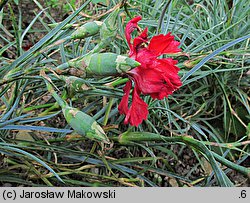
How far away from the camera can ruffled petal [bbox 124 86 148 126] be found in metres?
0.84

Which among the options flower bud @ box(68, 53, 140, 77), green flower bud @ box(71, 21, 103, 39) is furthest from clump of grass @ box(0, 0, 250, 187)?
flower bud @ box(68, 53, 140, 77)

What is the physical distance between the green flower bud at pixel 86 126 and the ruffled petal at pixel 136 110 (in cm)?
9

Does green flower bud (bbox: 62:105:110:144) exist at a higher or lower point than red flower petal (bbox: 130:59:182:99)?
lower

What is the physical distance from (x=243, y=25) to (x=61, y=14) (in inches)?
26.9

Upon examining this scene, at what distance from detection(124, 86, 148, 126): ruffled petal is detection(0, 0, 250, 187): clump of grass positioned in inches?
5.3

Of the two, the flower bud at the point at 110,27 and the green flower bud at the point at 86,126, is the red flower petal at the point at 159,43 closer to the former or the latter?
the flower bud at the point at 110,27

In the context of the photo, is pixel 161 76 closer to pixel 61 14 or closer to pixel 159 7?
pixel 159 7

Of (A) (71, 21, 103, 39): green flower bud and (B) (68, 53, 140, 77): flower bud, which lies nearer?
(B) (68, 53, 140, 77): flower bud

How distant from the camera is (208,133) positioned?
1.48m

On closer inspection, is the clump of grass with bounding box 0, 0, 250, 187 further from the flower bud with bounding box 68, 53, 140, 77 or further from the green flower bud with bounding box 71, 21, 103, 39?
the flower bud with bounding box 68, 53, 140, 77

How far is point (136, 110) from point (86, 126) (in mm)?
128

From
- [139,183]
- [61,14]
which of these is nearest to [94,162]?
[139,183]

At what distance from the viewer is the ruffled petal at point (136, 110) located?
836 mm

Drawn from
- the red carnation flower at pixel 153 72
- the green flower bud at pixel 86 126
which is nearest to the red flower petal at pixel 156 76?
the red carnation flower at pixel 153 72
